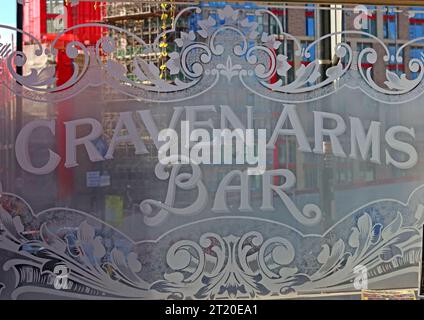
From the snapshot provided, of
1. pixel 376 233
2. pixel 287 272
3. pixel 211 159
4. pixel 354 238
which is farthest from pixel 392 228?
pixel 211 159

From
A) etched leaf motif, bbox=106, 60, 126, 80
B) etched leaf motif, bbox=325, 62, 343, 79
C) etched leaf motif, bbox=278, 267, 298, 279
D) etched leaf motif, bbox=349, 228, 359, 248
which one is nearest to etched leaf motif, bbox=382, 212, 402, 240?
etched leaf motif, bbox=349, 228, 359, 248

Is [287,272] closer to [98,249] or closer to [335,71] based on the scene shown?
[98,249]

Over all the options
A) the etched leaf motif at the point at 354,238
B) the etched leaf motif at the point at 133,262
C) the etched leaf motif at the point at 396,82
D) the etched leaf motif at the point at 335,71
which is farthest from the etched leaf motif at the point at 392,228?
the etched leaf motif at the point at 133,262

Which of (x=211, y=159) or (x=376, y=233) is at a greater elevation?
(x=211, y=159)

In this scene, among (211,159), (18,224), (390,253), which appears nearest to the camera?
(18,224)

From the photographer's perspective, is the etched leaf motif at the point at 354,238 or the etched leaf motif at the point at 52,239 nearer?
the etched leaf motif at the point at 52,239

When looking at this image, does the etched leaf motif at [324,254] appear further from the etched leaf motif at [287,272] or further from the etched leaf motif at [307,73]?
the etched leaf motif at [307,73]

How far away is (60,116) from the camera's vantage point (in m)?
3.66

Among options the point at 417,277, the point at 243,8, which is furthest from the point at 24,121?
the point at 417,277

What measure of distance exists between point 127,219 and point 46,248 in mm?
498

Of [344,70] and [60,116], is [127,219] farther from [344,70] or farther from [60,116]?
[344,70]

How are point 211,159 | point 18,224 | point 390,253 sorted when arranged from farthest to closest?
point 390,253 → point 211,159 → point 18,224

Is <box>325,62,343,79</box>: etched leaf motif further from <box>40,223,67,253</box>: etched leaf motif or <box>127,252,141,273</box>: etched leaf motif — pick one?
<box>40,223,67,253</box>: etched leaf motif

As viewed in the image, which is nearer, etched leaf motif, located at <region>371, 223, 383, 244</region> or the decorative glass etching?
the decorative glass etching
